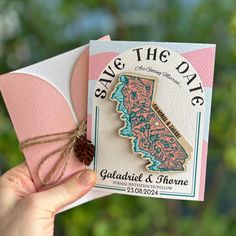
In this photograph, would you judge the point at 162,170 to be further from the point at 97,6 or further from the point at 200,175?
the point at 97,6

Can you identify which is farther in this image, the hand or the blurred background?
the blurred background

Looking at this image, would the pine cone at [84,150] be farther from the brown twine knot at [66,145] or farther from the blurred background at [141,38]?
the blurred background at [141,38]

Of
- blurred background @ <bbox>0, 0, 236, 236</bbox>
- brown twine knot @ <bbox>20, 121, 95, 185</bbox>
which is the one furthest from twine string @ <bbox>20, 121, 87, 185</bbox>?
blurred background @ <bbox>0, 0, 236, 236</bbox>

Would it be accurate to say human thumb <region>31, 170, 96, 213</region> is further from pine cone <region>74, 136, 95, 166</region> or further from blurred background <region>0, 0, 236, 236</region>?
blurred background <region>0, 0, 236, 236</region>

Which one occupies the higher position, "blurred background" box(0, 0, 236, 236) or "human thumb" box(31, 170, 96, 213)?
"blurred background" box(0, 0, 236, 236)

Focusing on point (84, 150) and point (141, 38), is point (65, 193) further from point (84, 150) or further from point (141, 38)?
point (141, 38)

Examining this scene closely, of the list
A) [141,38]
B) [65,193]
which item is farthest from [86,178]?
[141,38]

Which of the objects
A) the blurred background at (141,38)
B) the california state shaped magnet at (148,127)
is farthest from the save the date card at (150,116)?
the blurred background at (141,38)
